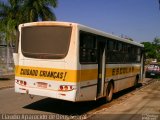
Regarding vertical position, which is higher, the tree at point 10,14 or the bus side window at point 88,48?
the tree at point 10,14

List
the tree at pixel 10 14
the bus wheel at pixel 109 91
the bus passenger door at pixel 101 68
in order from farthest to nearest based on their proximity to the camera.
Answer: the tree at pixel 10 14 → the bus wheel at pixel 109 91 → the bus passenger door at pixel 101 68

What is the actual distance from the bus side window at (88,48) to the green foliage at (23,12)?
67.2 ft

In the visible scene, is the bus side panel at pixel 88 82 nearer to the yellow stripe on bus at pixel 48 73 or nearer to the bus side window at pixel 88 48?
the bus side window at pixel 88 48

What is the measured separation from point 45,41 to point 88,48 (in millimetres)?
1539

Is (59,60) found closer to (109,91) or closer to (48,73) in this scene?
(48,73)

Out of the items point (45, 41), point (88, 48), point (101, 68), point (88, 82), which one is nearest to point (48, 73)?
point (45, 41)

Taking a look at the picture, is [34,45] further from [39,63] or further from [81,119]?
[81,119]

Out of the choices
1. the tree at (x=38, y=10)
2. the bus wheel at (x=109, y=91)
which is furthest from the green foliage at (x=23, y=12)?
the bus wheel at (x=109, y=91)

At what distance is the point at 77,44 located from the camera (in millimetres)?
11172

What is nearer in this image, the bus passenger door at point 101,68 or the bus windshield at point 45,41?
the bus windshield at point 45,41

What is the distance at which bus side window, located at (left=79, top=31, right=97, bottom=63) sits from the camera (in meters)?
11.6

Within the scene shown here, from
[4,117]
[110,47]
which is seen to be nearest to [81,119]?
[4,117]

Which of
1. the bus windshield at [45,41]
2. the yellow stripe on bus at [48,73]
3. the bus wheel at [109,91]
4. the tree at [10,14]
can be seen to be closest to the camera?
the yellow stripe on bus at [48,73]

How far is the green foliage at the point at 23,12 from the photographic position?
33.0m
